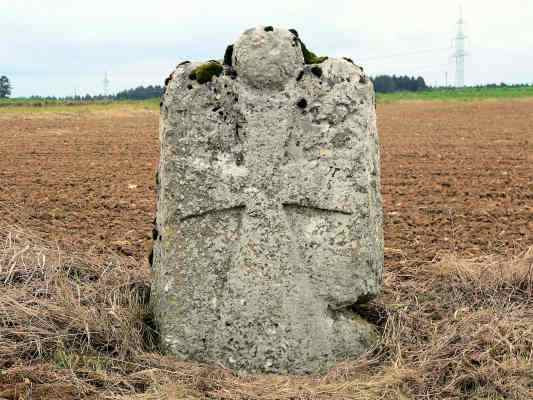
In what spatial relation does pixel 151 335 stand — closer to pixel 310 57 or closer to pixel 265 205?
pixel 265 205

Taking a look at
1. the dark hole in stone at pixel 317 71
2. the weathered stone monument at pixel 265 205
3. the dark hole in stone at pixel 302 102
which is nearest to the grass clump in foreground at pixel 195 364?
the weathered stone monument at pixel 265 205

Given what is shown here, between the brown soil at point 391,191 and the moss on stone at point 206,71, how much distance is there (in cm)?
289

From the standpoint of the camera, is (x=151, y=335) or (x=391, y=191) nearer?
(x=151, y=335)

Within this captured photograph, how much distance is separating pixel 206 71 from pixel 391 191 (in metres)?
7.38

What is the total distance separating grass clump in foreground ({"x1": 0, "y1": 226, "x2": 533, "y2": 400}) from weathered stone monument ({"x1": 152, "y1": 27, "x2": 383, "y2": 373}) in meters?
0.27

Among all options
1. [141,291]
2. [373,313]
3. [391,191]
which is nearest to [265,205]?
[373,313]

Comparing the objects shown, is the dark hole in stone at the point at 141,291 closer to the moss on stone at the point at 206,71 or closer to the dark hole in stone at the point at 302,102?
the moss on stone at the point at 206,71

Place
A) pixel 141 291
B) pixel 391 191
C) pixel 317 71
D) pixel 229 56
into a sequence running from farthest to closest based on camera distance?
pixel 391 191 < pixel 141 291 < pixel 229 56 < pixel 317 71

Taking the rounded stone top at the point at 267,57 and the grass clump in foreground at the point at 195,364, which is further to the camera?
the rounded stone top at the point at 267,57

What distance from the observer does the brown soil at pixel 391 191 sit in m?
8.09

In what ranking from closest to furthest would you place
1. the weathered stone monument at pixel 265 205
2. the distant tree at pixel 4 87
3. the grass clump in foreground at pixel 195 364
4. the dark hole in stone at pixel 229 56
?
the grass clump in foreground at pixel 195 364 < the weathered stone monument at pixel 265 205 < the dark hole in stone at pixel 229 56 < the distant tree at pixel 4 87

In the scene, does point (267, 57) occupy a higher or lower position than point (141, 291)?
higher

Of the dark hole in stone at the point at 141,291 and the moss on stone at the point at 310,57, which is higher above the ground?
the moss on stone at the point at 310,57

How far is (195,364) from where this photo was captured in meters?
4.29
